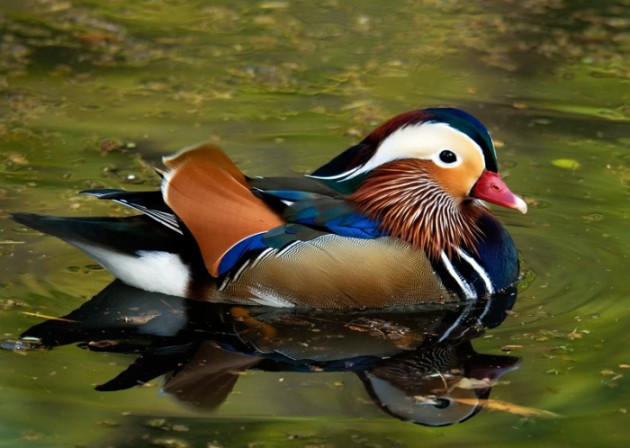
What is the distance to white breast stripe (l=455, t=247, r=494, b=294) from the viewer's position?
6.06 meters

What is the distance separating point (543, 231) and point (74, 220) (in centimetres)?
237

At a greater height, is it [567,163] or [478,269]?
[478,269]

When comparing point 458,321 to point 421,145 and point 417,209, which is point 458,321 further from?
point 421,145

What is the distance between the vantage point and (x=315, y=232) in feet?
18.9

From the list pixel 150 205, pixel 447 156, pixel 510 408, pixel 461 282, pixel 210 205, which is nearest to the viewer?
pixel 510 408

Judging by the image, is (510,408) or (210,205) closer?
(510,408)

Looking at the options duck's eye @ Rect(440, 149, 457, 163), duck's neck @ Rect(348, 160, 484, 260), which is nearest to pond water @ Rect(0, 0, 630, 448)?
duck's neck @ Rect(348, 160, 484, 260)

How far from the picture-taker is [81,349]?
5344mm

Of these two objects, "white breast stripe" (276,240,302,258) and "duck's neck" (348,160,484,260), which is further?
"duck's neck" (348,160,484,260)

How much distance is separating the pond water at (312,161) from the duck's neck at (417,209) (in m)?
0.36

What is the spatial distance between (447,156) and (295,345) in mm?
1240

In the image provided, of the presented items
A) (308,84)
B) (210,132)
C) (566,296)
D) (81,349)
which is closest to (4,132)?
(210,132)

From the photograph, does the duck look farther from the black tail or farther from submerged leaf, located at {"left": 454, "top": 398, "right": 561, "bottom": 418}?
submerged leaf, located at {"left": 454, "top": 398, "right": 561, "bottom": 418}

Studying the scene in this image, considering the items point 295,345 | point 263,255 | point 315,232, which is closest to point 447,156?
point 315,232
